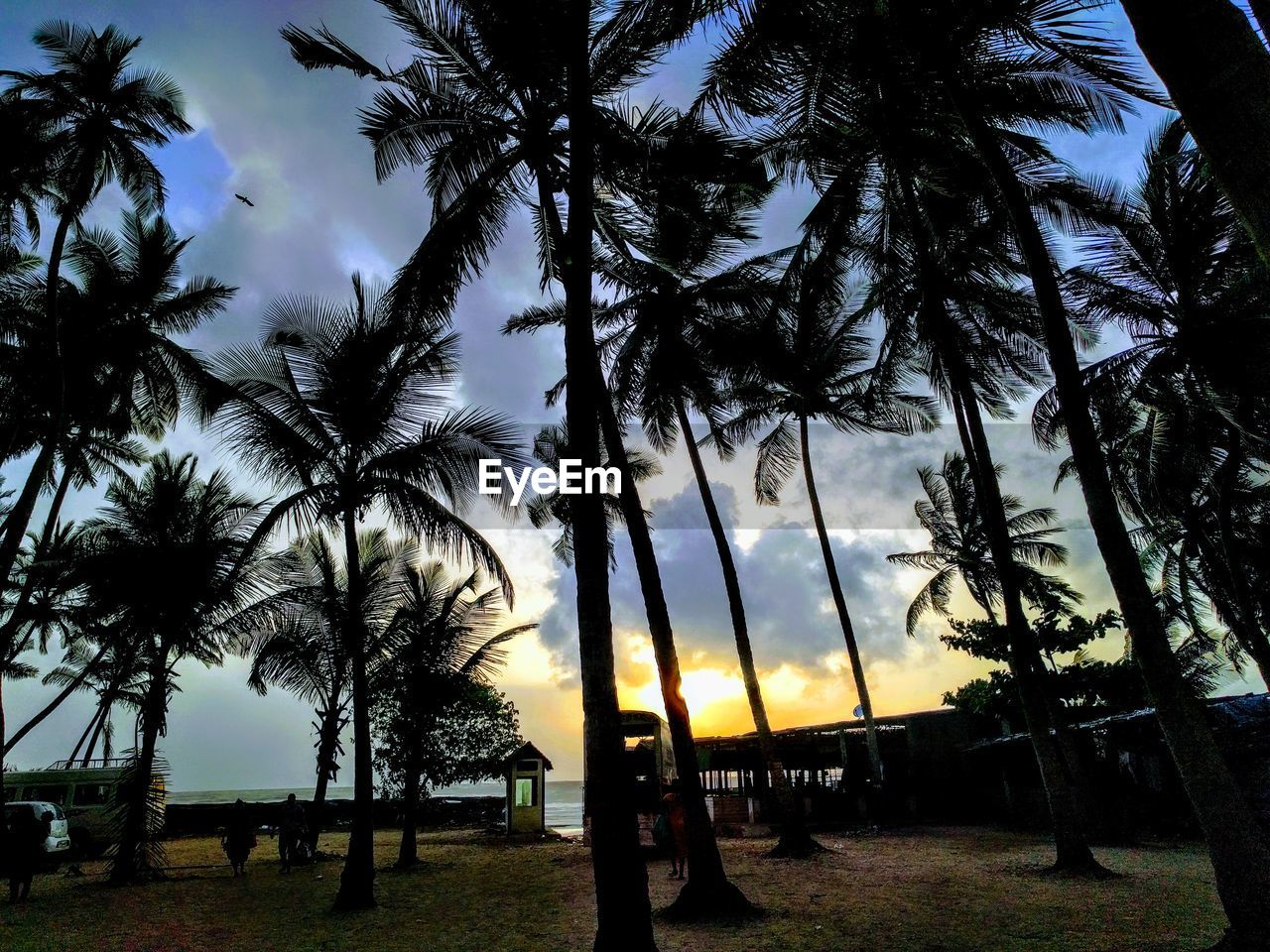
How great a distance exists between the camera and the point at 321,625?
60.3 ft

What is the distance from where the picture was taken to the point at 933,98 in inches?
409

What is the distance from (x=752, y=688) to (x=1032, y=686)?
537 cm

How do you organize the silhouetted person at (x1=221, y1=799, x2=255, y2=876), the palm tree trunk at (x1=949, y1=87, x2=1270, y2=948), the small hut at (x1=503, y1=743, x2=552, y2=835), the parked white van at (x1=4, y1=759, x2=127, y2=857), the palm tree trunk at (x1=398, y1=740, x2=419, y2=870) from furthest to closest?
the small hut at (x1=503, y1=743, x2=552, y2=835), the parked white van at (x1=4, y1=759, x2=127, y2=857), the palm tree trunk at (x1=398, y1=740, x2=419, y2=870), the silhouetted person at (x1=221, y1=799, x2=255, y2=876), the palm tree trunk at (x1=949, y1=87, x2=1270, y2=948)

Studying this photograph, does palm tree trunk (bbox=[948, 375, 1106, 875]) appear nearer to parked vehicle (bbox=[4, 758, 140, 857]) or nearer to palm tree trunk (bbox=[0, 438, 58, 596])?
palm tree trunk (bbox=[0, 438, 58, 596])

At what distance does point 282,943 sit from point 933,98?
1447 cm

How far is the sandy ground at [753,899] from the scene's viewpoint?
7.51 meters

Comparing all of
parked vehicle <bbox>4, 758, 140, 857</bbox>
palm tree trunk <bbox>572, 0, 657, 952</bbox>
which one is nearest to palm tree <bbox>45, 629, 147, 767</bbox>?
parked vehicle <bbox>4, 758, 140, 857</bbox>

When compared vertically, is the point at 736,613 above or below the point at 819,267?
below

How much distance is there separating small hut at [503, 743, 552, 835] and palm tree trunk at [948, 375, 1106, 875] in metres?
17.3

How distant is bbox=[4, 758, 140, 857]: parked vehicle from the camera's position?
20.2 metres

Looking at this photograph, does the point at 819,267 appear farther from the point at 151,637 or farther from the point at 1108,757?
the point at 151,637

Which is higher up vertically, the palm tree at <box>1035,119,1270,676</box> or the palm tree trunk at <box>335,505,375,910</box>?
the palm tree at <box>1035,119,1270,676</box>

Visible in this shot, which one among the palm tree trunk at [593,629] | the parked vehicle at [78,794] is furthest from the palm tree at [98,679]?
the palm tree trunk at [593,629]

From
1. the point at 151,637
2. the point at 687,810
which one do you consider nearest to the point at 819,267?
the point at 687,810
